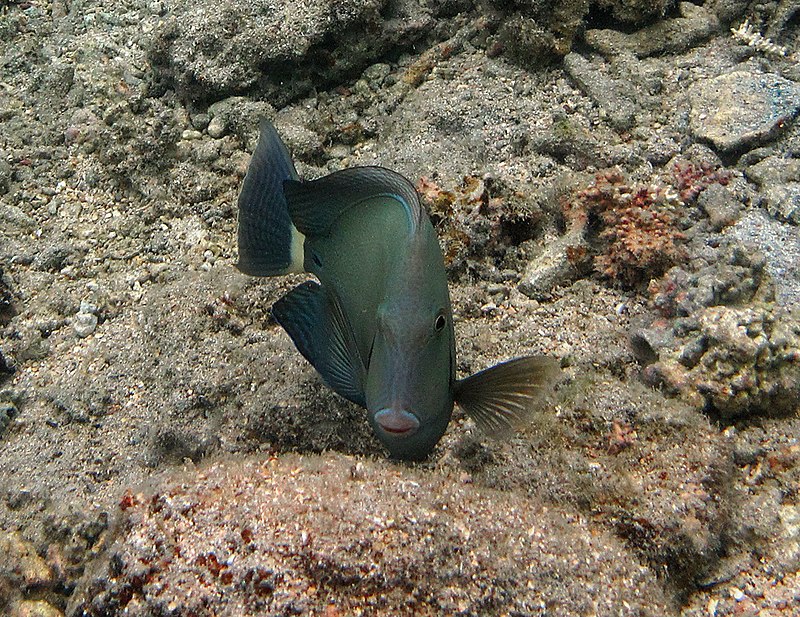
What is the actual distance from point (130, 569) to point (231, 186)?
3.05m

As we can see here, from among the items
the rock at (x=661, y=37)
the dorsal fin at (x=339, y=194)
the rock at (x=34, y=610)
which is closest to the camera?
the dorsal fin at (x=339, y=194)

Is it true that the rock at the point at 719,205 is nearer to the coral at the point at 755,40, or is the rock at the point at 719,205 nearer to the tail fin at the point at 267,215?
the coral at the point at 755,40

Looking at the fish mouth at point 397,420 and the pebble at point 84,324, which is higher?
the fish mouth at point 397,420

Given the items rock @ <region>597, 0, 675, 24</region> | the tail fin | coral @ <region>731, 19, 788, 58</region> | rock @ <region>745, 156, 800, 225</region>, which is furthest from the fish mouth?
coral @ <region>731, 19, 788, 58</region>

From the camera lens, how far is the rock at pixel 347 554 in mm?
1745

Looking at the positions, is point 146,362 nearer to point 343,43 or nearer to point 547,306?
point 547,306

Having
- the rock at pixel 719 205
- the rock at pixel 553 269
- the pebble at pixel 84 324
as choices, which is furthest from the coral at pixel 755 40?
the pebble at pixel 84 324

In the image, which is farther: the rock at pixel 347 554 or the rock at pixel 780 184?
the rock at pixel 780 184

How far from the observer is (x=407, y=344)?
189 cm

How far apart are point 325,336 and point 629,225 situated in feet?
6.38

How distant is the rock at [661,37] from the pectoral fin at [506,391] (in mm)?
3277

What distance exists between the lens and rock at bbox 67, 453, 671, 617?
5.73 feet

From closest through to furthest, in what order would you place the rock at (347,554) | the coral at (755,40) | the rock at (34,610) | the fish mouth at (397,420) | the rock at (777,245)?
1. the rock at (347,554)
2. the fish mouth at (397,420)
3. the rock at (34,610)
4. the rock at (777,245)
5. the coral at (755,40)

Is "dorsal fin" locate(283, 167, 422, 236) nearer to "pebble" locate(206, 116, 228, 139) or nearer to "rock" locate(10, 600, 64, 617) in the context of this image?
"rock" locate(10, 600, 64, 617)
